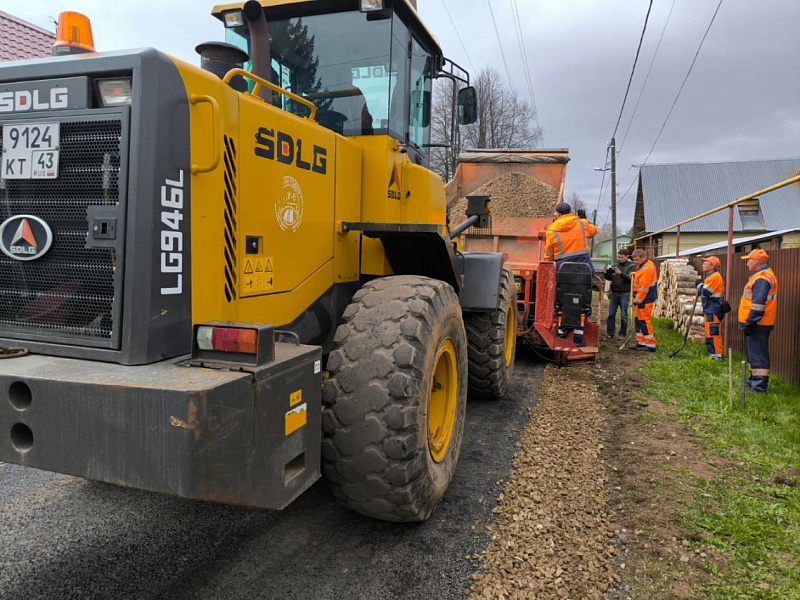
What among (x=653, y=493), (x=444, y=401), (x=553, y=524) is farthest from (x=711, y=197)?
(x=553, y=524)

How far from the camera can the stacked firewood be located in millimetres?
10017

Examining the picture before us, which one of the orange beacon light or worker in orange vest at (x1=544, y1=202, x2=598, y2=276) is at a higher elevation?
the orange beacon light

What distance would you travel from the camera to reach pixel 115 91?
7.45 feet

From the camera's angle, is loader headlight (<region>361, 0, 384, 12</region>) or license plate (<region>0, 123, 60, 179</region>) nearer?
license plate (<region>0, 123, 60, 179</region>)

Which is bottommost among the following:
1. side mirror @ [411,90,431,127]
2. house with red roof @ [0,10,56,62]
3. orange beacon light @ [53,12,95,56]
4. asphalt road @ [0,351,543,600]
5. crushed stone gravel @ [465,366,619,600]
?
asphalt road @ [0,351,543,600]

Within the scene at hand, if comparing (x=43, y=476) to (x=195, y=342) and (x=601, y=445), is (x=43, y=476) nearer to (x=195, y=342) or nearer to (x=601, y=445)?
(x=195, y=342)

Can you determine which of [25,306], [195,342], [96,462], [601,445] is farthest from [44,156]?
[601,445]

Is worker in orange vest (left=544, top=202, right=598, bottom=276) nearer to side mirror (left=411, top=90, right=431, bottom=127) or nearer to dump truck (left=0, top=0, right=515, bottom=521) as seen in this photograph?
side mirror (left=411, top=90, right=431, bottom=127)

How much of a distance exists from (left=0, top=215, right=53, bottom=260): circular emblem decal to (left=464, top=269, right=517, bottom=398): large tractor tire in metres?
→ 3.61

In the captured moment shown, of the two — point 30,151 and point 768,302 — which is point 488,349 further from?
point 30,151

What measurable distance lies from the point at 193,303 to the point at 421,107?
2.72 metres

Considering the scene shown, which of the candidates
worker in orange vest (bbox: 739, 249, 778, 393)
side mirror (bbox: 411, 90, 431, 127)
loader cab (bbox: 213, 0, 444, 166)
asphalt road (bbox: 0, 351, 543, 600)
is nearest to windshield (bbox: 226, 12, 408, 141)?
loader cab (bbox: 213, 0, 444, 166)

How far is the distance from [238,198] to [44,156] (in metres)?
0.80

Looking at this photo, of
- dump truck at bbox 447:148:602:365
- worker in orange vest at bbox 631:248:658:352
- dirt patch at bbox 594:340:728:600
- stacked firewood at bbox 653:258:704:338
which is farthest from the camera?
stacked firewood at bbox 653:258:704:338
